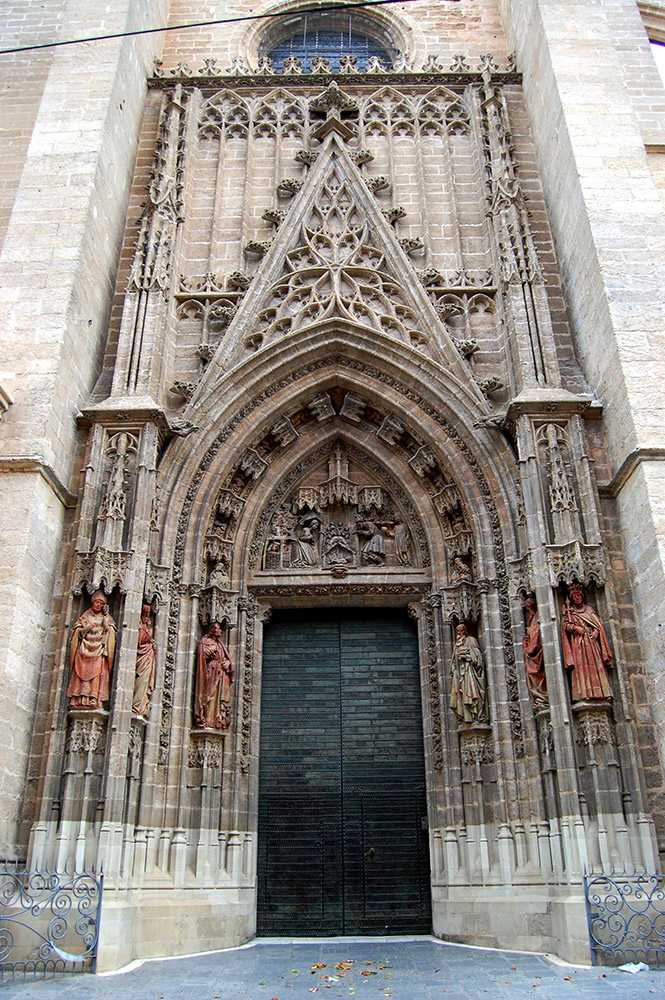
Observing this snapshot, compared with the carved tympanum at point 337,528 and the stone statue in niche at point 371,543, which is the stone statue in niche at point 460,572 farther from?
the stone statue in niche at point 371,543

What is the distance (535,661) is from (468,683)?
97cm

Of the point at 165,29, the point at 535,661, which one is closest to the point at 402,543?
the point at 535,661

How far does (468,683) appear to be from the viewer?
9.88 metres

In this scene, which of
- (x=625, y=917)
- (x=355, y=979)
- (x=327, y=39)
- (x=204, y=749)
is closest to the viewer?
(x=355, y=979)

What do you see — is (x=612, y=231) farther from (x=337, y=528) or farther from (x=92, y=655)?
(x=92, y=655)

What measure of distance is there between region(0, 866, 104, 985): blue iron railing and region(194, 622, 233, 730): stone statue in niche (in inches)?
88.9

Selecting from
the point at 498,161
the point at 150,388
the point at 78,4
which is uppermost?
the point at 78,4

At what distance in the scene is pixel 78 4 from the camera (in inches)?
539

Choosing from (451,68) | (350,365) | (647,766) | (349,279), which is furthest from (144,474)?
(451,68)

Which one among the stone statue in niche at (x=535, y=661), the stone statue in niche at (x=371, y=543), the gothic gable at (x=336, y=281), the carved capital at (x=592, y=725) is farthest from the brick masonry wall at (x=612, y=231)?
the stone statue in niche at (x=371, y=543)

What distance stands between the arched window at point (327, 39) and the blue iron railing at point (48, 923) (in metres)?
15.5

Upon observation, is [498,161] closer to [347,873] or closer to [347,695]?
[347,695]

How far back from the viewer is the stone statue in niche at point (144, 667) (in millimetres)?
9227

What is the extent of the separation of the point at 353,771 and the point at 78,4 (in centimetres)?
1324
